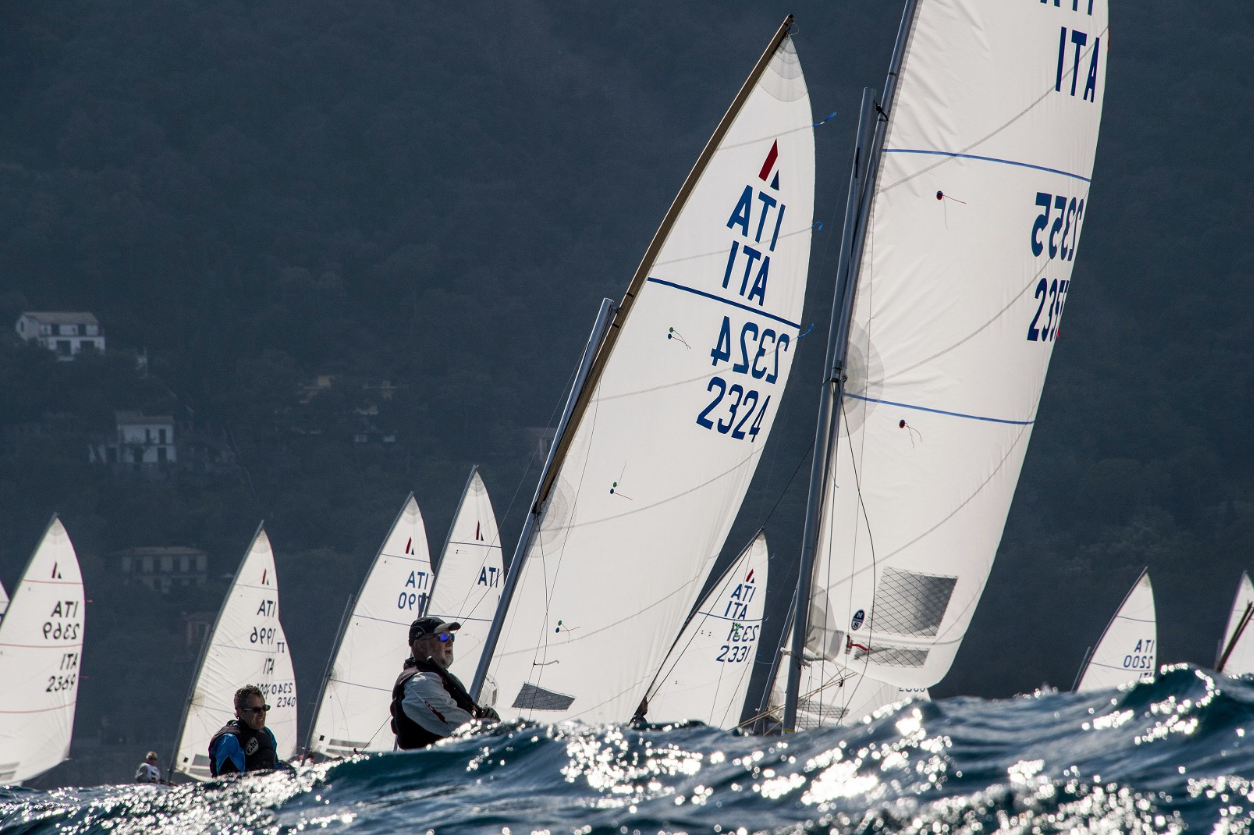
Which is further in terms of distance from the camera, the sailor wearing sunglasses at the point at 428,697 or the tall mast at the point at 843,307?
the tall mast at the point at 843,307

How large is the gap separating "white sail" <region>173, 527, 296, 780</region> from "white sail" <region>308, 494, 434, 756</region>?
1151mm

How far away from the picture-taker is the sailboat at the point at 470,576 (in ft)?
66.5

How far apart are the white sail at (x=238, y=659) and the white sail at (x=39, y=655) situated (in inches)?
95.5

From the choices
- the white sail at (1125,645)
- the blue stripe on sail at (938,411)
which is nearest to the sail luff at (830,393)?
the blue stripe on sail at (938,411)

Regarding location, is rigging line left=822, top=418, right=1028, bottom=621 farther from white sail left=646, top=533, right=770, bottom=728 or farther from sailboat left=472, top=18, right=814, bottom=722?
white sail left=646, top=533, right=770, bottom=728

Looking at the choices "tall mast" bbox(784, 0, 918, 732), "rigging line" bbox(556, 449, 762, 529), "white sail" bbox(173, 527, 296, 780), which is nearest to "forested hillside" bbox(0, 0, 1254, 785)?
"white sail" bbox(173, 527, 296, 780)

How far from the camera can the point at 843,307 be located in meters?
7.98

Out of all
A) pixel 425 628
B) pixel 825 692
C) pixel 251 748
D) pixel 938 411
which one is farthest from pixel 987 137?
pixel 251 748

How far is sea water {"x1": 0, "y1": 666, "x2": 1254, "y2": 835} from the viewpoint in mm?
4727

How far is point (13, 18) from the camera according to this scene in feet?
294

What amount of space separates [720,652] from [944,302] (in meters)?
9.29

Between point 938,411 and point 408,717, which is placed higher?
point 938,411

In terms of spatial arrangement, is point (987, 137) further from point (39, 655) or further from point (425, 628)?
point (39, 655)

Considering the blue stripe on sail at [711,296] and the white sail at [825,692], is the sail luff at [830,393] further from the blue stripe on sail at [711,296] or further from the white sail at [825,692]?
the blue stripe on sail at [711,296]
